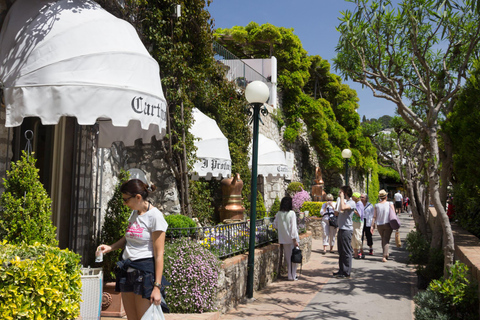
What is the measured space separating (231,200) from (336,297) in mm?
5758

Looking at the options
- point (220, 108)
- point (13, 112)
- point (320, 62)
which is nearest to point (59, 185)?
point (13, 112)

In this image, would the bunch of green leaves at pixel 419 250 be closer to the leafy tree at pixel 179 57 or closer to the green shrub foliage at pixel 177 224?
the green shrub foliage at pixel 177 224

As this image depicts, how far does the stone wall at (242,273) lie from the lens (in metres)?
6.71

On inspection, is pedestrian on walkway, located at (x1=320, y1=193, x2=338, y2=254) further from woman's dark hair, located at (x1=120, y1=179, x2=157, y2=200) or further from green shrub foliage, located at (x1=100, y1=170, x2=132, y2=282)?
woman's dark hair, located at (x1=120, y1=179, x2=157, y2=200)

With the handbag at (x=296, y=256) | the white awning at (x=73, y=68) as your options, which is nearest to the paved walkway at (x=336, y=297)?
the handbag at (x=296, y=256)

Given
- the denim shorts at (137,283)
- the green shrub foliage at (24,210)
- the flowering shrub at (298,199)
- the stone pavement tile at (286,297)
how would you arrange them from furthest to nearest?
the flowering shrub at (298,199) < the stone pavement tile at (286,297) < the green shrub foliage at (24,210) < the denim shorts at (137,283)

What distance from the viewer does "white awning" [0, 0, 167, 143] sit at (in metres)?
5.06

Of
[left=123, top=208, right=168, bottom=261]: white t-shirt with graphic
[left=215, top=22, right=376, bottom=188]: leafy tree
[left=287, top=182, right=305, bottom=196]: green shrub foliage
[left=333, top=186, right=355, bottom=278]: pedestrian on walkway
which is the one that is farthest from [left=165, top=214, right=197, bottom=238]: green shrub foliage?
[left=287, top=182, right=305, bottom=196]: green shrub foliage

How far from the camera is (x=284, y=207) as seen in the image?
9.16 metres

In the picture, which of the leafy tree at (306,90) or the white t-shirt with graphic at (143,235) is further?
the leafy tree at (306,90)

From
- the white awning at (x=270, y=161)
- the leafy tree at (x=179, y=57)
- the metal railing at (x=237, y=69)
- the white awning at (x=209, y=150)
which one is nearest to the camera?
the leafy tree at (x=179, y=57)

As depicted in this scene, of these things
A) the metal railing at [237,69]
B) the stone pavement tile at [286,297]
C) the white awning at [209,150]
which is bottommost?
the stone pavement tile at [286,297]

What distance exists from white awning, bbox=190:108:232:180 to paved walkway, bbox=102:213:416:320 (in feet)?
10.3

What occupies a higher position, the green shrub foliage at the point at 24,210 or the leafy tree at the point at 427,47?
the leafy tree at the point at 427,47
